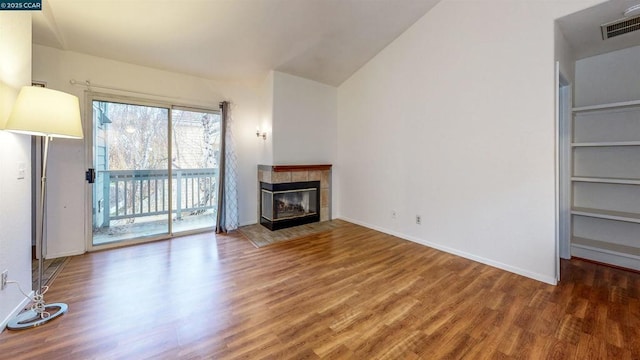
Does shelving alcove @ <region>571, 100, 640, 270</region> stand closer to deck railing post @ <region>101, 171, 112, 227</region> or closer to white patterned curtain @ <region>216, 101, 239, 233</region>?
white patterned curtain @ <region>216, 101, 239, 233</region>

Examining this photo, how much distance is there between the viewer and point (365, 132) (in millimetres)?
4496

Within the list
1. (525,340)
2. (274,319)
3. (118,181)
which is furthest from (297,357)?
(118,181)

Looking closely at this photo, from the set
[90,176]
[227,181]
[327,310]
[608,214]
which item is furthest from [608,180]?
[90,176]

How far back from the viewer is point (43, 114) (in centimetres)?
178

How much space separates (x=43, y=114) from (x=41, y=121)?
0.18 feet

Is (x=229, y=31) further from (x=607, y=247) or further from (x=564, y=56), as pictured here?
(x=607, y=247)

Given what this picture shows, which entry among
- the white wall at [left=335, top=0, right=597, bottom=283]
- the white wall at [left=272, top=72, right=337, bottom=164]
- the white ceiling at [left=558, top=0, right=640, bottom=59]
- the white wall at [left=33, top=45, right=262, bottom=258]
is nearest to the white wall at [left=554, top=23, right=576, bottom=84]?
the white ceiling at [left=558, top=0, right=640, bottom=59]

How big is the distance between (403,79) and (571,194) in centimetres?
265

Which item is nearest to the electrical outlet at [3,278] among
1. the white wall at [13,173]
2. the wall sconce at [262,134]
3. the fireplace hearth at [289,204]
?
the white wall at [13,173]

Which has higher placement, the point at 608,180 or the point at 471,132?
the point at 471,132

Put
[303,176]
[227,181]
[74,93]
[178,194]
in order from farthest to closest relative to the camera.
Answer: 1. [303,176]
2. [227,181]
3. [178,194]
4. [74,93]

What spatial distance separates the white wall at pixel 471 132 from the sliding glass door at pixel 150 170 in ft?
9.63

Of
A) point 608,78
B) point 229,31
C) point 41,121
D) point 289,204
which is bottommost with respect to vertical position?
point 289,204

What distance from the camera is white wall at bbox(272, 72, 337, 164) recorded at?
430 cm
